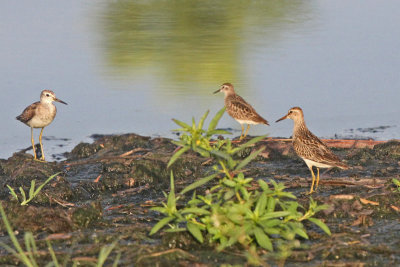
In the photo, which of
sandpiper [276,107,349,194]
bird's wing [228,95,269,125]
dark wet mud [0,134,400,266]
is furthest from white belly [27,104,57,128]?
sandpiper [276,107,349,194]

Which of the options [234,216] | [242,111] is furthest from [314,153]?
[242,111]

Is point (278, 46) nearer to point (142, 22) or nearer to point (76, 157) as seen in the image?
point (142, 22)

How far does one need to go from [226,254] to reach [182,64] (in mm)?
8041

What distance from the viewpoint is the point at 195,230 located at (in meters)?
5.98

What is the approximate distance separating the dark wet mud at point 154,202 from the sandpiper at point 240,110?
1198 mm

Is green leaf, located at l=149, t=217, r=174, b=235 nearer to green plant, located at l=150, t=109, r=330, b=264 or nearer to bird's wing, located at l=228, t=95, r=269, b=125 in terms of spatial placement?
green plant, located at l=150, t=109, r=330, b=264

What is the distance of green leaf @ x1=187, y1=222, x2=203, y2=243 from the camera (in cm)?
593

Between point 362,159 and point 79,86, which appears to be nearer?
point 362,159

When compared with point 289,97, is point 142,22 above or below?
above

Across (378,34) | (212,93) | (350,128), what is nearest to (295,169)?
(350,128)

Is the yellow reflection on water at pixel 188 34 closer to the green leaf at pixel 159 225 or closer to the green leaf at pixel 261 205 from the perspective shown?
the green leaf at pixel 159 225

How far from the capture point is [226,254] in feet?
19.5

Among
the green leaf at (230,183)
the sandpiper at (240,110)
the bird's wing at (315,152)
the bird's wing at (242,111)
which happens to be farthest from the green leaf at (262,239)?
the bird's wing at (242,111)

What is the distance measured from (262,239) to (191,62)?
8.35m
